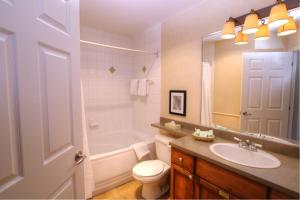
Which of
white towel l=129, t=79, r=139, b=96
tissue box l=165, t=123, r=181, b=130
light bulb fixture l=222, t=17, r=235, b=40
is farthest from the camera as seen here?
white towel l=129, t=79, r=139, b=96

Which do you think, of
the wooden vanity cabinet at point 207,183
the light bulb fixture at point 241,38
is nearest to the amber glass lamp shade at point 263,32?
the light bulb fixture at point 241,38

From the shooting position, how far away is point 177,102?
7.14 feet

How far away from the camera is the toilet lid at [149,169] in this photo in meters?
1.74

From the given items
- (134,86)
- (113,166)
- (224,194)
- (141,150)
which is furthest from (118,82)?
(224,194)

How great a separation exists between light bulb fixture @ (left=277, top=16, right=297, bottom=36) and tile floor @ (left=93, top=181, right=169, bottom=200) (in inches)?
81.0

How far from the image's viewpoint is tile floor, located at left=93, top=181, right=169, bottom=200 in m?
1.90

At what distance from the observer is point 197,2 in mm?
1849

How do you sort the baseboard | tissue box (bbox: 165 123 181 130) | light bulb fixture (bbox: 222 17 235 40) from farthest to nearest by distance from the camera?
1. tissue box (bbox: 165 123 181 130)
2. the baseboard
3. light bulb fixture (bbox: 222 17 235 40)

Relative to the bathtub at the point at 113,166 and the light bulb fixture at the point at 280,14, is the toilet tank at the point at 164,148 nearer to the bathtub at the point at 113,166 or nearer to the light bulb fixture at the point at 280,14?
the bathtub at the point at 113,166

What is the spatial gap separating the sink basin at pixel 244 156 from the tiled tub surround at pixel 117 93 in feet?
3.74

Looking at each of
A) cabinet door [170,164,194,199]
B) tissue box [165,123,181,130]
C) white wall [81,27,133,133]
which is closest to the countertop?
cabinet door [170,164,194,199]

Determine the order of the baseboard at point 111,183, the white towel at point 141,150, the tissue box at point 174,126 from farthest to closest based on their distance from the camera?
the white towel at point 141,150 < the tissue box at point 174,126 < the baseboard at point 111,183

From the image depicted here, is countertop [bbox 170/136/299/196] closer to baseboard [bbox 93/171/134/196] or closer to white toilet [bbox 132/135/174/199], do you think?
white toilet [bbox 132/135/174/199]

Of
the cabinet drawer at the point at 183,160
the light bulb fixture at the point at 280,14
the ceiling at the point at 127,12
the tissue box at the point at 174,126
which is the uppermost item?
the ceiling at the point at 127,12
